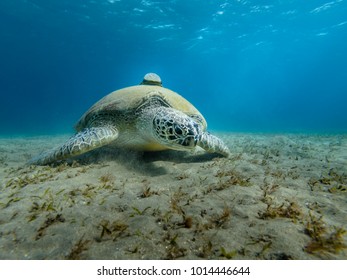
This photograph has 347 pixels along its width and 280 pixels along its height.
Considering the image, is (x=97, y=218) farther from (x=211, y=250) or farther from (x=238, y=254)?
(x=238, y=254)

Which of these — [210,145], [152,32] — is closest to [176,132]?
[210,145]

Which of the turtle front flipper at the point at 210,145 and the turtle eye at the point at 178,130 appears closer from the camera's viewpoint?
the turtle eye at the point at 178,130

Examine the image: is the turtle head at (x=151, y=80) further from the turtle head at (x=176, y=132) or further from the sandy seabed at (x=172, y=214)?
the sandy seabed at (x=172, y=214)

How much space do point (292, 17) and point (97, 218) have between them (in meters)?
34.8

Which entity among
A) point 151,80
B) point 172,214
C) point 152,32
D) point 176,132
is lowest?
point 172,214

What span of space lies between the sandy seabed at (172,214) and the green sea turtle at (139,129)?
474 millimetres

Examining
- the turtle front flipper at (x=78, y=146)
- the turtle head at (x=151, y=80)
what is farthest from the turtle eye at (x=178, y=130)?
the turtle head at (x=151, y=80)

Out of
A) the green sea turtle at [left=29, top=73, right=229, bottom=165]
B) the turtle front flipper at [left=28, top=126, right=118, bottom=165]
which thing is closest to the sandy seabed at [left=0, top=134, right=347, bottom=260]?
the turtle front flipper at [left=28, top=126, right=118, bottom=165]

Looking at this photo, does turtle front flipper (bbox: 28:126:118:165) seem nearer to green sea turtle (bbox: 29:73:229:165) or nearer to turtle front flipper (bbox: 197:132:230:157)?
green sea turtle (bbox: 29:73:229:165)

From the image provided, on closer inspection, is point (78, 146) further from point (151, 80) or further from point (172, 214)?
point (151, 80)

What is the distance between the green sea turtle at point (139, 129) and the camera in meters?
3.55

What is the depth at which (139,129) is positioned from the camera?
4215 millimetres

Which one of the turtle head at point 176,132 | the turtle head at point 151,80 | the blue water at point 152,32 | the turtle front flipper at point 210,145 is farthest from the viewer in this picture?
the blue water at point 152,32

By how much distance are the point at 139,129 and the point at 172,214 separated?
2.54m
